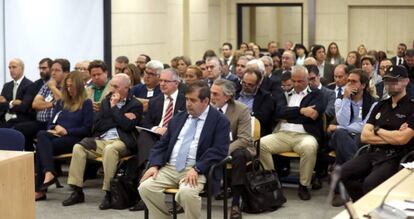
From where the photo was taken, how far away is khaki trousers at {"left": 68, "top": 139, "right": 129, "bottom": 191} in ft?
24.8

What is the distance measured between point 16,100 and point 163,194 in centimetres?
345

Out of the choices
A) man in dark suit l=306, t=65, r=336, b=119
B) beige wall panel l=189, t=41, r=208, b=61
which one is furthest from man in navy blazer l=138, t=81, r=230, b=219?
beige wall panel l=189, t=41, r=208, b=61

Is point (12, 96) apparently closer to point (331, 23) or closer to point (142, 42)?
point (142, 42)

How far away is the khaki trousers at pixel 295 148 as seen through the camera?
771 centimetres

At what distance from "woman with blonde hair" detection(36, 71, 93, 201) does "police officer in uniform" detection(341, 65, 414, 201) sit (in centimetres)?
277

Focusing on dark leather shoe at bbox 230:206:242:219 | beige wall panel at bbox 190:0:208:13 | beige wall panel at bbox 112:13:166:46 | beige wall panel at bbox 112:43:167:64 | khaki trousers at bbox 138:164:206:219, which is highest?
beige wall panel at bbox 190:0:208:13

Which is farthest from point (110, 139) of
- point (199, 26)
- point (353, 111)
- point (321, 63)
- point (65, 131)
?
point (199, 26)

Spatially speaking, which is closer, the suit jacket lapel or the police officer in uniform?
the suit jacket lapel

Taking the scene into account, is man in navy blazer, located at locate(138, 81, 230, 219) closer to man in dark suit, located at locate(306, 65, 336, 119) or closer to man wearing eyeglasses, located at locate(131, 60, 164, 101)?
man in dark suit, located at locate(306, 65, 336, 119)

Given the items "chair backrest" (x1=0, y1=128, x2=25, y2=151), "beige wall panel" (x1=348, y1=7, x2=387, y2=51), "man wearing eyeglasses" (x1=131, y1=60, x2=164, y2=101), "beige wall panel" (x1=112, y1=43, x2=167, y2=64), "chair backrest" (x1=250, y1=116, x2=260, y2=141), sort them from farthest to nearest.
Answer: "beige wall panel" (x1=348, y1=7, x2=387, y2=51) < "beige wall panel" (x1=112, y1=43, x2=167, y2=64) < "man wearing eyeglasses" (x1=131, y1=60, x2=164, y2=101) < "chair backrest" (x1=250, y1=116, x2=260, y2=141) < "chair backrest" (x1=0, y1=128, x2=25, y2=151)

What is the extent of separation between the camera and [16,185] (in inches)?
209

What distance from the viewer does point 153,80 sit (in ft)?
28.7

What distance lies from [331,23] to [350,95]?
931 centimetres

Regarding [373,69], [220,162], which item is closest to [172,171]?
[220,162]
